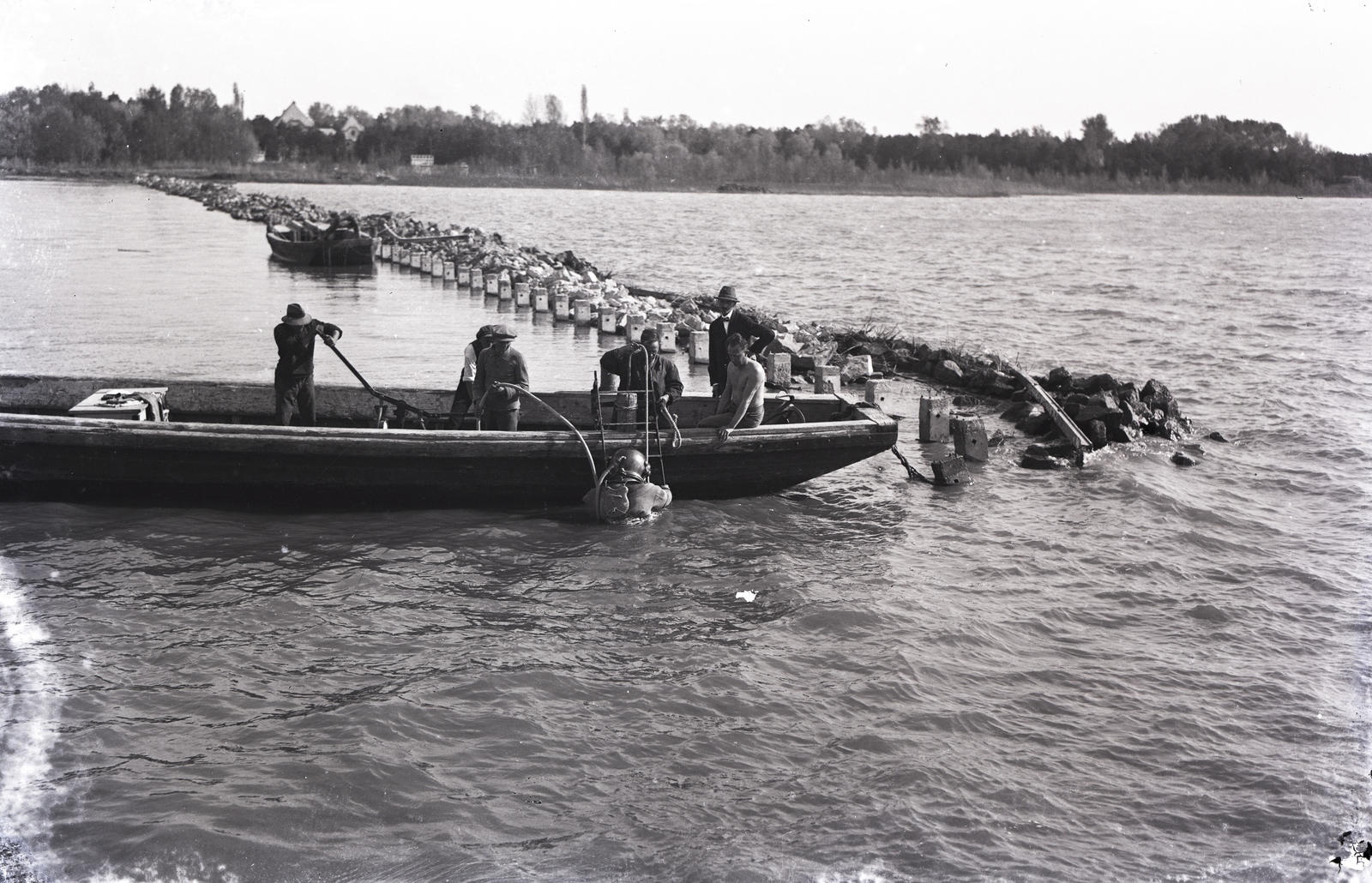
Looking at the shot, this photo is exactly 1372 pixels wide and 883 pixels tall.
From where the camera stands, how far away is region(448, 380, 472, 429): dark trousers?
1163 centimetres

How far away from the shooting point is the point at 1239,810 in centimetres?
650

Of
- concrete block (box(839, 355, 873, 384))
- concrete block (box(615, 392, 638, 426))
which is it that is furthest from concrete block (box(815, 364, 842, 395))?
concrete block (box(839, 355, 873, 384))

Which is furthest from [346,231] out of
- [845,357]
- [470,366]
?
[470,366]

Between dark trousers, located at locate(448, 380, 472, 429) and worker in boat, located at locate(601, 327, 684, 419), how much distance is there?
1.40 metres

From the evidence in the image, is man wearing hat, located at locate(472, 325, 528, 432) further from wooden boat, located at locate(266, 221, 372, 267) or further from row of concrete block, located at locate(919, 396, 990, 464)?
wooden boat, located at locate(266, 221, 372, 267)

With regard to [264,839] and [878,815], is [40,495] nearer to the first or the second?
[264,839]

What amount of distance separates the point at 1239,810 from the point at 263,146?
524ft

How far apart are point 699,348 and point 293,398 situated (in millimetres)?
8867

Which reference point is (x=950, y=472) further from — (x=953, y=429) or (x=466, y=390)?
(x=466, y=390)

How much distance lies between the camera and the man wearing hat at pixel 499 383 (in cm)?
1111

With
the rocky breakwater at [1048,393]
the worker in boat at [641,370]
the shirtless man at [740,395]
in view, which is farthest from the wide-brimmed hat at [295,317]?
the rocky breakwater at [1048,393]

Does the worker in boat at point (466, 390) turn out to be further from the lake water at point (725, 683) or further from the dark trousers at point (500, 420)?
the lake water at point (725, 683)

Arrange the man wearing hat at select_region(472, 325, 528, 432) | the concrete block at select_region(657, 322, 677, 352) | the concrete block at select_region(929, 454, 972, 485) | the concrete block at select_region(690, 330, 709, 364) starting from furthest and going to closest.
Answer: the concrete block at select_region(690, 330, 709, 364) → the concrete block at select_region(657, 322, 677, 352) → the concrete block at select_region(929, 454, 972, 485) → the man wearing hat at select_region(472, 325, 528, 432)

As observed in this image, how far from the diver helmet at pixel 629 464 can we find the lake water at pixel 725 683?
1.66ft
